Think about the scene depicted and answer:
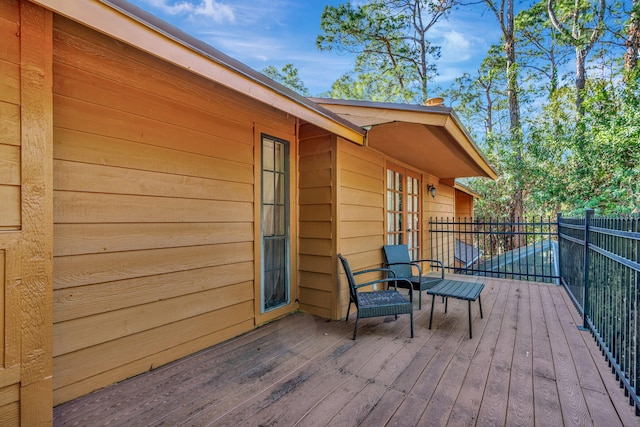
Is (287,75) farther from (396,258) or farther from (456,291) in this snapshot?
(456,291)

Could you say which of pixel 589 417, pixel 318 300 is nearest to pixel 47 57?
pixel 318 300

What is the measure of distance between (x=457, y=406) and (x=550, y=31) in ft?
44.6

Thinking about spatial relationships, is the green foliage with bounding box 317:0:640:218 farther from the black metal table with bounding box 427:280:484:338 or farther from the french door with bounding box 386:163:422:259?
the black metal table with bounding box 427:280:484:338

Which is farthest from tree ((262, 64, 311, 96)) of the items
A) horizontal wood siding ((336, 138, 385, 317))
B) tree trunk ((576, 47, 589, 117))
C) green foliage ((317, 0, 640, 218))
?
horizontal wood siding ((336, 138, 385, 317))

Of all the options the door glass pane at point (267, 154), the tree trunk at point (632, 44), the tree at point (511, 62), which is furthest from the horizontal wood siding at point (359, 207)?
the tree trunk at point (632, 44)

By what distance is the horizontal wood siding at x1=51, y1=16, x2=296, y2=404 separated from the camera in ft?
5.81

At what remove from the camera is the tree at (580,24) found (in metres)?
9.08

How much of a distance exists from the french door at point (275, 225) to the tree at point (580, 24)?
989cm

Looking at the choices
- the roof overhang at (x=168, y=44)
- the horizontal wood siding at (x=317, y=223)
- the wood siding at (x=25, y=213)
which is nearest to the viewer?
the roof overhang at (x=168, y=44)

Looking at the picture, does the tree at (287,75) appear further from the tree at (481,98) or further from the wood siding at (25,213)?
the wood siding at (25,213)

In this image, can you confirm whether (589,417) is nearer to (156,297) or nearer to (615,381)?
(615,381)

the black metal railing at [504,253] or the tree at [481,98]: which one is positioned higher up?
the tree at [481,98]

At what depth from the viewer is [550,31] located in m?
10.5

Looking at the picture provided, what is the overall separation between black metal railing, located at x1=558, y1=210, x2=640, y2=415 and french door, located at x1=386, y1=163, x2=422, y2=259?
220 centimetres
